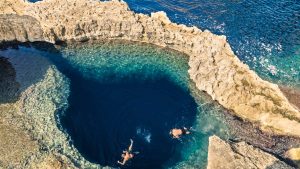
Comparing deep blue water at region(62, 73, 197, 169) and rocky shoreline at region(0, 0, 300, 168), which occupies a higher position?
rocky shoreline at region(0, 0, 300, 168)

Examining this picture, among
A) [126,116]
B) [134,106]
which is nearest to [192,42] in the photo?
[134,106]

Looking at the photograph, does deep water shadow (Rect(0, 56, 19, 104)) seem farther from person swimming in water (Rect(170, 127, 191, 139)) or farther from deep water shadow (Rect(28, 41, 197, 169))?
person swimming in water (Rect(170, 127, 191, 139))

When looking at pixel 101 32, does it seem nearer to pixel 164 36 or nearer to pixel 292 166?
pixel 164 36

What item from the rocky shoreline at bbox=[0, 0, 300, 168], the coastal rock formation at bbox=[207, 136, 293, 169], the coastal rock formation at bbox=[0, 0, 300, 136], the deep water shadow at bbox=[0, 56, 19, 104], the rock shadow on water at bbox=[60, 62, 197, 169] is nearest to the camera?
the coastal rock formation at bbox=[207, 136, 293, 169]

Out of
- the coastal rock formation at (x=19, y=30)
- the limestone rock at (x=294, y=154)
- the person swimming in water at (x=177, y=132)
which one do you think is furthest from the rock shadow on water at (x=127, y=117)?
the limestone rock at (x=294, y=154)

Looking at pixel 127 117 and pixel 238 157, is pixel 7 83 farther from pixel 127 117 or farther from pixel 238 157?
pixel 238 157

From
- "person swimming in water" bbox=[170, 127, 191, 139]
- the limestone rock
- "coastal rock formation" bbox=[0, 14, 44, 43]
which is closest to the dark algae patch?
"person swimming in water" bbox=[170, 127, 191, 139]
